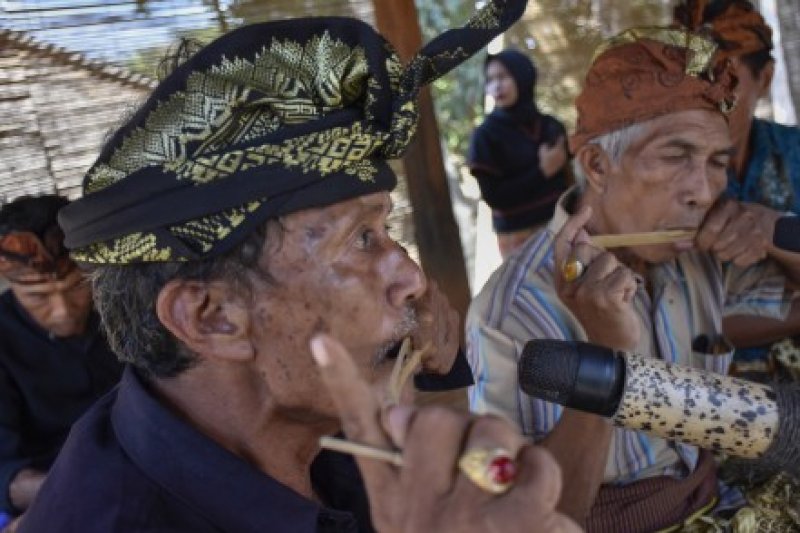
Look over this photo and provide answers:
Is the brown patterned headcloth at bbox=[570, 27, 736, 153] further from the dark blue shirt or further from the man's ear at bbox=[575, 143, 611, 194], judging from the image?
the dark blue shirt

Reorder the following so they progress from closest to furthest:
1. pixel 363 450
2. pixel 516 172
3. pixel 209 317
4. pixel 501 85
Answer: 1. pixel 363 450
2. pixel 209 317
3. pixel 516 172
4. pixel 501 85

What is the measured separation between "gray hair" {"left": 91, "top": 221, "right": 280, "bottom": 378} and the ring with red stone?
0.65 metres

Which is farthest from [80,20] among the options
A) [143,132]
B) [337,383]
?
[337,383]

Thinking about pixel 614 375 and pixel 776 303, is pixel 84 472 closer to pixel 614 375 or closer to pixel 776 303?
pixel 614 375

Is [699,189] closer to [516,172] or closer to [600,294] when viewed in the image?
[600,294]

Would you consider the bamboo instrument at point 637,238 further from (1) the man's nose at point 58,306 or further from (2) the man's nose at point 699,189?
(1) the man's nose at point 58,306

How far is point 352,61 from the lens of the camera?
1.43 metres

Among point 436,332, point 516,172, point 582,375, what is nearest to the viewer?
point 582,375

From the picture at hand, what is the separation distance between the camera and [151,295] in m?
1.39

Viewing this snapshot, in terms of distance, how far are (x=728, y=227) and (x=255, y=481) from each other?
156cm

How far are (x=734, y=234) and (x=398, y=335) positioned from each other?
1.30 meters

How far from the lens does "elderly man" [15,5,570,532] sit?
132 centimetres

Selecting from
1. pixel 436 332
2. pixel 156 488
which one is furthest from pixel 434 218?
pixel 156 488

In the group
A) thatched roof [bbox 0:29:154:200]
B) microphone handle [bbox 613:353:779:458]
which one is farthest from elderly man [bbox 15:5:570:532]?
thatched roof [bbox 0:29:154:200]
